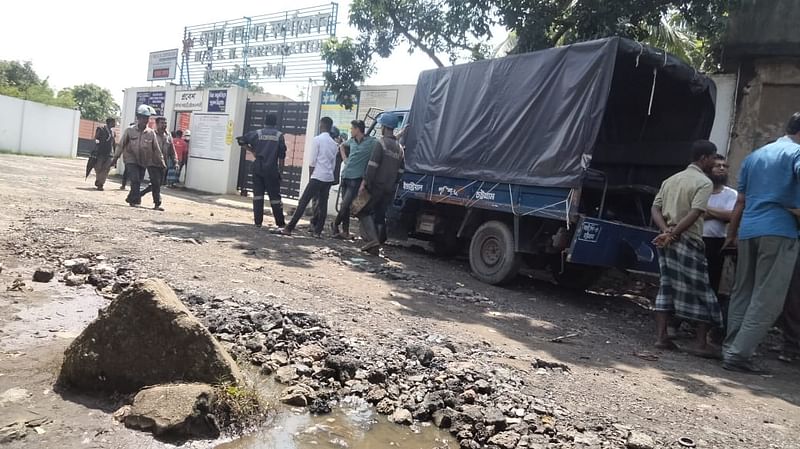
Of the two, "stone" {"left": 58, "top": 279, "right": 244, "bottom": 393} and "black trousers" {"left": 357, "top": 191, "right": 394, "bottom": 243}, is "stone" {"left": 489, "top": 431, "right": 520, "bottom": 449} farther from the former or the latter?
"black trousers" {"left": 357, "top": 191, "right": 394, "bottom": 243}

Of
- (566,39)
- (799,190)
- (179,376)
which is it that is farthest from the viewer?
(566,39)

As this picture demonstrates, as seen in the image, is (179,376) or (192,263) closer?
(179,376)

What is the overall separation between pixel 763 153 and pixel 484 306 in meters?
2.45

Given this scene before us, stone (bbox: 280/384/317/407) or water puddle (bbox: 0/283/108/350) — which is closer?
stone (bbox: 280/384/317/407)

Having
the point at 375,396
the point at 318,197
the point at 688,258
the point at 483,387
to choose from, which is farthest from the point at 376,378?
the point at 318,197

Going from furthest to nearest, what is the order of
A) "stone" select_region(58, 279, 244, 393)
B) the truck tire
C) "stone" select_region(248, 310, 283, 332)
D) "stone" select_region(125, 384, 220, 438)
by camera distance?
the truck tire < "stone" select_region(248, 310, 283, 332) < "stone" select_region(58, 279, 244, 393) < "stone" select_region(125, 384, 220, 438)

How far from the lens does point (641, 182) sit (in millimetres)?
6801

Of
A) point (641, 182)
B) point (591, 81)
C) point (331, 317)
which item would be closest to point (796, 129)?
point (591, 81)

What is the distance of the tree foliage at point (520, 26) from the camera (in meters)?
8.60

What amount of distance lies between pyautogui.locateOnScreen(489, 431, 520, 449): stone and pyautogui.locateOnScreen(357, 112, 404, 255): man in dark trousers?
180 inches

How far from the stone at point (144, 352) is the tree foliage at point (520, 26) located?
769cm

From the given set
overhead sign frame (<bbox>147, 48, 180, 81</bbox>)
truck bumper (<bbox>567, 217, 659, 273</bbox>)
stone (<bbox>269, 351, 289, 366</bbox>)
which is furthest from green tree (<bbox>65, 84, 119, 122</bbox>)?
stone (<bbox>269, 351, 289, 366</bbox>)

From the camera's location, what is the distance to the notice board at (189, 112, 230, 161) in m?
15.9

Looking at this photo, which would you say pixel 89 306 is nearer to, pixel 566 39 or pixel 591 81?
pixel 591 81
